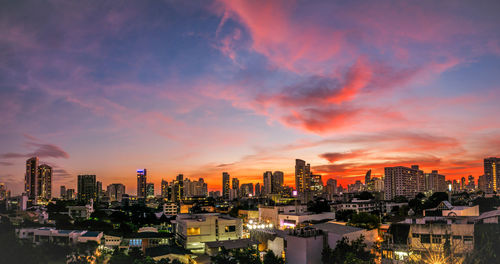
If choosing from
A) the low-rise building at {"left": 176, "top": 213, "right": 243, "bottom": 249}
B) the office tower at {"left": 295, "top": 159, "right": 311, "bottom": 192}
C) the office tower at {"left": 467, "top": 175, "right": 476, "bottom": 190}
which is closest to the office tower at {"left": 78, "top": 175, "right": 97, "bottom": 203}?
the office tower at {"left": 295, "top": 159, "right": 311, "bottom": 192}

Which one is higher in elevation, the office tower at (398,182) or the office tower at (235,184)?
the office tower at (398,182)

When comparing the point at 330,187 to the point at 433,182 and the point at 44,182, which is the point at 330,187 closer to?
the point at 433,182

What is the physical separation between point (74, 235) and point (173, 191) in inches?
2664

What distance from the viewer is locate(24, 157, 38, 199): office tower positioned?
72.4 meters

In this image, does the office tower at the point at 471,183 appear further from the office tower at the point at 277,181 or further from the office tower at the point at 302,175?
the office tower at the point at 277,181

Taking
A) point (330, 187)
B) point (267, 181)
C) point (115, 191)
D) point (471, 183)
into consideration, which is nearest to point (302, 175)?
point (330, 187)

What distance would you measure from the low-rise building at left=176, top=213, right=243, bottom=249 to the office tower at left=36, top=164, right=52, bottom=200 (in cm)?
6701

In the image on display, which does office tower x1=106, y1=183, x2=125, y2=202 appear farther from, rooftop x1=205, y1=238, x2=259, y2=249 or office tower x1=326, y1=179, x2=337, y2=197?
rooftop x1=205, y1=238, x2=259, y2=249

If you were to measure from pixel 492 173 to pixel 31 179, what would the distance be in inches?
4022

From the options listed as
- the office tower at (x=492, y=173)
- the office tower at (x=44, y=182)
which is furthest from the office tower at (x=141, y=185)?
the office tower at (x=492, y=173)

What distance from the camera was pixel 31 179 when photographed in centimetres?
7400

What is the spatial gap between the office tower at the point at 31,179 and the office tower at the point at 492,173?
96633mm

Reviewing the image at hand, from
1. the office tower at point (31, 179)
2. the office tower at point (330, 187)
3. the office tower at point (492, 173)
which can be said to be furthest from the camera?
the office tower at point (330, 187)

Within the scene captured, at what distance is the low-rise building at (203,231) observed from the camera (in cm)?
2416
